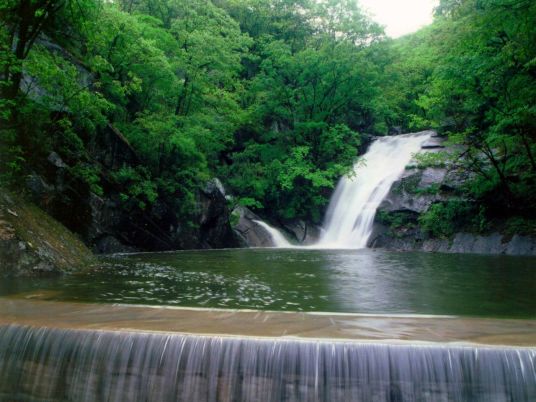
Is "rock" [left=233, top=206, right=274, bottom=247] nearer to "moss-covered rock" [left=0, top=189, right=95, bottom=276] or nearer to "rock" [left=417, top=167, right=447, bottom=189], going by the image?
"rock" [left=417, top=167, right=447, bottom=189]

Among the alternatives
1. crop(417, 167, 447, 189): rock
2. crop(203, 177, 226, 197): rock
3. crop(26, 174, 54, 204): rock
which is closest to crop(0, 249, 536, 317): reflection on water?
crop(26, 174, 54, 204): rock

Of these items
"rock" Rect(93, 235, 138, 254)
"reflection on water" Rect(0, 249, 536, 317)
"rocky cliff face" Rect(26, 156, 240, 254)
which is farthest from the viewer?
"rock" Rect(93, 235, 138, 254)

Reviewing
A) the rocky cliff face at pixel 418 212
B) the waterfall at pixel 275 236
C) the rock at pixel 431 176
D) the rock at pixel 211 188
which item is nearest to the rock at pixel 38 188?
the rock at pixel 211 188

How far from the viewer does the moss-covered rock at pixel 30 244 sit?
30.6 ft

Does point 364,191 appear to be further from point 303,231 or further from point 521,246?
point 521,246

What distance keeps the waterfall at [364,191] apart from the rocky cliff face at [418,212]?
76 centimetres

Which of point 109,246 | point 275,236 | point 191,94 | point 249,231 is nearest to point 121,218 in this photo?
point 109,246

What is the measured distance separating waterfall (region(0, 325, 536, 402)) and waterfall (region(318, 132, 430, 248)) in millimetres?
19332

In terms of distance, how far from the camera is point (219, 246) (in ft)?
72.3

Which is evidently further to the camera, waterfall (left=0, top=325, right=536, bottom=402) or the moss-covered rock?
the moss-covered rock

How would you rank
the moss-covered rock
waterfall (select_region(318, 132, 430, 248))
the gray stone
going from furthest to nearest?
1. waterfall (select_region(318, 132, 430, 248))
2. the gray stone
3. the moss-covered rock

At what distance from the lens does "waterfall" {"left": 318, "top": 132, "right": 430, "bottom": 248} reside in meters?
24.7

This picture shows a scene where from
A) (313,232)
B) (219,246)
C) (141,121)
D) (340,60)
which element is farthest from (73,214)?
(340,60)

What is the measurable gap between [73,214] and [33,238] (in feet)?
15.3
